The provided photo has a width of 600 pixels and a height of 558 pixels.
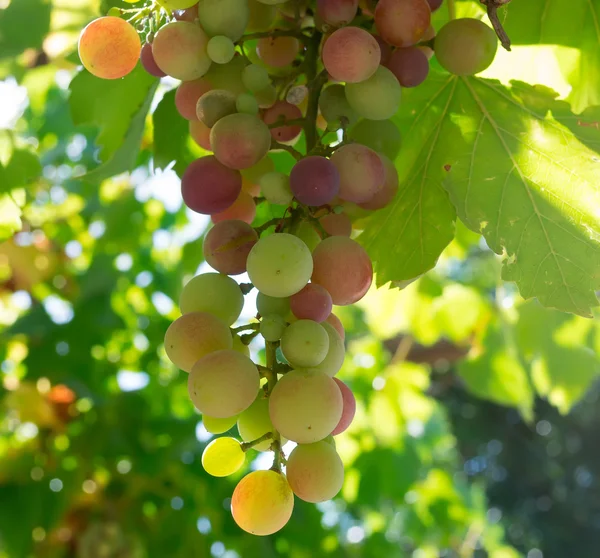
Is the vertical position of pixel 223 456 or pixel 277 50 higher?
pixel 277 50

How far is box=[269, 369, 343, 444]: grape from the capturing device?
1.01ft

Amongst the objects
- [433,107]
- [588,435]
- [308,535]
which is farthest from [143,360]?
[588,435]

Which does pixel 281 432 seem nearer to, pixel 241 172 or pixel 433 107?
pixel 241 172

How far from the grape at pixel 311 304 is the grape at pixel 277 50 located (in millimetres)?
199

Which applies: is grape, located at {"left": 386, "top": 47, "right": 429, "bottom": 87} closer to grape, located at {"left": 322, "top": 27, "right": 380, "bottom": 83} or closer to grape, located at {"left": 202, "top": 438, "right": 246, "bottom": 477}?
grape, located at {"left": 322, "top": 27, "right": 380, "bottom": 83}

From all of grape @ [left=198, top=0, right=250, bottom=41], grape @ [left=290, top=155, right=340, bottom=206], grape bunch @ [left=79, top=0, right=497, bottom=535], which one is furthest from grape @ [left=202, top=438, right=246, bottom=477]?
grape @ [left=198, top=0, right=250, bottom=41]

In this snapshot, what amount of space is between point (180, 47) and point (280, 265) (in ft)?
0.53

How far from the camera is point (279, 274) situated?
0.32m

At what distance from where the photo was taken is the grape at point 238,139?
0.38 metres

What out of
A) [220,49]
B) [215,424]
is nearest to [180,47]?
[220,49]

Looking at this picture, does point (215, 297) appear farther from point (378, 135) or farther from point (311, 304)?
point (378, 135)

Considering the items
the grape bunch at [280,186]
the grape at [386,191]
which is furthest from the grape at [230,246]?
the grape at [386,191]

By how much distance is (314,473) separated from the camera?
32 centimetres

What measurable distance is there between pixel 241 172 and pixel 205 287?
100mm
